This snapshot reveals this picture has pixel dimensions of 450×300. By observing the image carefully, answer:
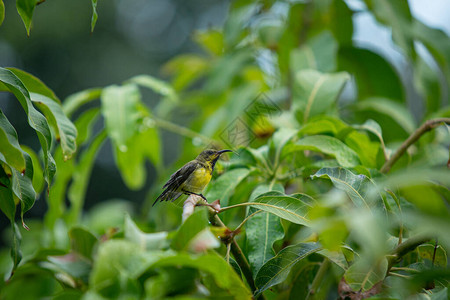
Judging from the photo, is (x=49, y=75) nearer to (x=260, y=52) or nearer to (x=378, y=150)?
(x=260, y=52)

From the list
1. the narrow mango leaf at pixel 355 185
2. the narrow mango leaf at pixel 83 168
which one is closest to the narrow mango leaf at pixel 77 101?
Result: the narrow mango leaf at pixel 83 168

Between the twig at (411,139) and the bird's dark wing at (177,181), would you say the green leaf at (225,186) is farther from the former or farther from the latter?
Result: the twig at (411,139)

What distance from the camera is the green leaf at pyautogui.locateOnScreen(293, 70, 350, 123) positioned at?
1.23m

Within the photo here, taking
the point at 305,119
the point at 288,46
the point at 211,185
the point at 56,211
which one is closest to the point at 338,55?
the point at 288,46

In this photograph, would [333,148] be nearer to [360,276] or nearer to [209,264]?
[360,276]

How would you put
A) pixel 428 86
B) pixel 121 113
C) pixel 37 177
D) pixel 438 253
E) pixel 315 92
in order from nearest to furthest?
pixel 438 253, pixel 37 177, pixel 315 92, pixel 121 113, pixel 428 86

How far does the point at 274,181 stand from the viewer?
3.25 feet

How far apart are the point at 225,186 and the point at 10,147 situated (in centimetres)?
44

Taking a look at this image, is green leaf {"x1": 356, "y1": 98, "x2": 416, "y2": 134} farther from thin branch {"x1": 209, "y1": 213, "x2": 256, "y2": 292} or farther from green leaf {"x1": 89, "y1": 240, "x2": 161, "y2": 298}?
green leaf {"x1": 89, "y1": 240, "x2": 161, "y2": 298}

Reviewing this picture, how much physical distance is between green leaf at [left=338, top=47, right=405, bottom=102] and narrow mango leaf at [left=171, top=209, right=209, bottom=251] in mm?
1427

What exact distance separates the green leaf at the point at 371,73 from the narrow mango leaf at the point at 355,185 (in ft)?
3.85

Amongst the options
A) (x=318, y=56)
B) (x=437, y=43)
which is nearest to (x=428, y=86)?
(x=437, y=43)

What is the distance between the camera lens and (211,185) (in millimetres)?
968

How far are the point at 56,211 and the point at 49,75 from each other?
7.29m
